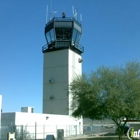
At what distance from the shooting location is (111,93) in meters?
27.5

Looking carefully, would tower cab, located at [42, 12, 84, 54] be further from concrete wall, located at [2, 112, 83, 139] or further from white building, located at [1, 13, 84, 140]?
concrete wall, located at [2, 112, 83, 139]

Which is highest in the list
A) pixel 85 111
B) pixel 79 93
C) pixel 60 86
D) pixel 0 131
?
pixel 60 86

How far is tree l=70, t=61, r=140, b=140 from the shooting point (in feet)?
90.5

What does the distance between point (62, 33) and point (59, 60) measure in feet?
17.2

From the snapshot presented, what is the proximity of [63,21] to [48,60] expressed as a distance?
26.3 feet

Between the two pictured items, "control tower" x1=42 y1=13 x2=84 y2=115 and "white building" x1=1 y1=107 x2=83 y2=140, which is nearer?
"white building" x1=1 y1=107 x2=83 y2=140

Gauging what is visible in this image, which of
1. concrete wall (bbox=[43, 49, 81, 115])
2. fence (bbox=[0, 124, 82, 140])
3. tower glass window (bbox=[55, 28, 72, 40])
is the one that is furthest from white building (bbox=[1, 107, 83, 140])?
tower glass window (bbox=[55, 28, 72, 40])

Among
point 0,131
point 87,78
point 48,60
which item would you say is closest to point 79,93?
point 87,78

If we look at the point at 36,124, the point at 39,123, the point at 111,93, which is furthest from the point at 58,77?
the point at 111,93

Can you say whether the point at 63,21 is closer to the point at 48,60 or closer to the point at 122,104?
the point at 48,60

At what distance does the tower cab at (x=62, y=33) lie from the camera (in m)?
53.3

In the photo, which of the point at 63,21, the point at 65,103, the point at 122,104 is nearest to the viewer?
the point at 122,104

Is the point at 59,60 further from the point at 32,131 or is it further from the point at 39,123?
the point at 32,131

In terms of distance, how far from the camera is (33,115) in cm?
4119
